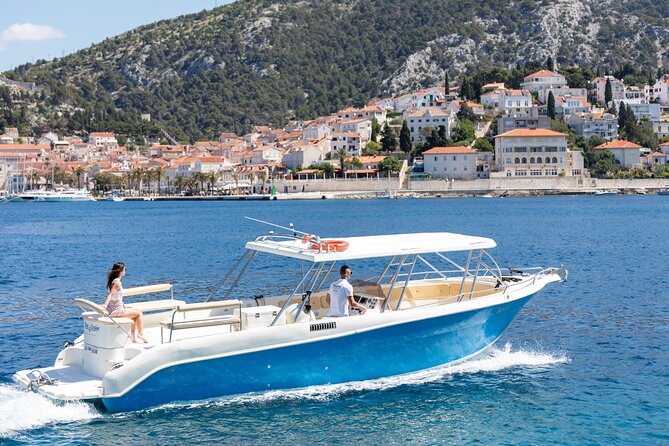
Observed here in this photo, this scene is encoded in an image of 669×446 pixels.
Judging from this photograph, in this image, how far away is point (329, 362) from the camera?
12555 millimetres

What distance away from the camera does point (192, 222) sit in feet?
226

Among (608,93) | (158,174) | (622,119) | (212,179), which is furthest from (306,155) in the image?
(608,93)

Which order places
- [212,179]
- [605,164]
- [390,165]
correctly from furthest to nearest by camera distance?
[212,179] < [605,164] < [390,165]

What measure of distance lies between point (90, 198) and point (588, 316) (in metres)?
122

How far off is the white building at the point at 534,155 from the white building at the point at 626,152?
7.62 m

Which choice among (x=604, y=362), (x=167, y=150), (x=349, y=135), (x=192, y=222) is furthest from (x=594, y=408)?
(x=167, y=150)

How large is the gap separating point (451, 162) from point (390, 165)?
28.2ft

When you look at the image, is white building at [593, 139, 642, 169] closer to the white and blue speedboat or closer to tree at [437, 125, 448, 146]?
tree at [437, 125, 448, 146]

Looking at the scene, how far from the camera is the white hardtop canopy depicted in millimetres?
12781

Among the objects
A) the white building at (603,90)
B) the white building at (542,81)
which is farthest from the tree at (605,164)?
the white building at (603,90)

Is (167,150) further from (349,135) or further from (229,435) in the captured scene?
(229,435)

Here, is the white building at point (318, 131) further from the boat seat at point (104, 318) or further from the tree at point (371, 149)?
the boat seat at point (104, 318)

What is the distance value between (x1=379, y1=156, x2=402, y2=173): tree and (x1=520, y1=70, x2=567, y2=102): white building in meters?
35.8

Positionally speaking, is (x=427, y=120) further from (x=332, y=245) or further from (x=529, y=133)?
(x=332, y=245)
